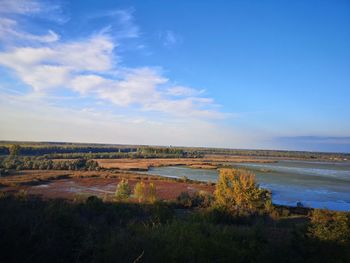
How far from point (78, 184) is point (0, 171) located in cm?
1968

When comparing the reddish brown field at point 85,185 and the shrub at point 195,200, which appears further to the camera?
the reddish brown field at point 85,185

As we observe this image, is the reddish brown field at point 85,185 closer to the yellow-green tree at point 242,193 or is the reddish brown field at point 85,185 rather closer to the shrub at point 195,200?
the shrub at point 195,200

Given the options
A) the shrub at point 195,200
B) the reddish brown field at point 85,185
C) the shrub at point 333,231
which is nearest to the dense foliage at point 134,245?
the shrub at point 333,231

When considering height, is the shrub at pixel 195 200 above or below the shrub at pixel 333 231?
below

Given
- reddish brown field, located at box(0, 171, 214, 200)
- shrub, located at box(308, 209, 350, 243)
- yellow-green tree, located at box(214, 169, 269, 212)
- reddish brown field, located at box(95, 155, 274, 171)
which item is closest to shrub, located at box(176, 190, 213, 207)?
yellow-green tree, located at box(214, 169, 269, 212)

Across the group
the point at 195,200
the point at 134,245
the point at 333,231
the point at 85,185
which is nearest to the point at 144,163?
the point at 85,185

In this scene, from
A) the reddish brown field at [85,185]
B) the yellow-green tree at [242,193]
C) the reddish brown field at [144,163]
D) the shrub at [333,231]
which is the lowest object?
the reddish brown field at [85,185]

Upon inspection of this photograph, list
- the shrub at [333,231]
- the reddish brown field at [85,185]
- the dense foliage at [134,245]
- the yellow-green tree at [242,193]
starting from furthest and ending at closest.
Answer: the reddish brown field at [85,185] → the yellow-green tree at [242,193] → the shrub at [333,231] → the dense foliage at [134,245]

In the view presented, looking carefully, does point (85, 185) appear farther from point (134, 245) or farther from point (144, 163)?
point (144, 163)

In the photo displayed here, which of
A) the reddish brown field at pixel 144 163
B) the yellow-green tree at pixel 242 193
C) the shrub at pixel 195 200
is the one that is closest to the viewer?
the yellow-green tree at pixel 242 193

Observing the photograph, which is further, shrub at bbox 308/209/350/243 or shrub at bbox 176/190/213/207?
shrub at bbox 176/190/213/207

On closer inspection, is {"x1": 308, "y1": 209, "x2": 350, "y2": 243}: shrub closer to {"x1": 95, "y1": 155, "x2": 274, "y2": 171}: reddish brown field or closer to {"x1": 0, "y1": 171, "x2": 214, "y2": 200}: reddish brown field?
{"x1": 0, "y1": 171, "x2": 214, "y2": 200}: reddish brown field

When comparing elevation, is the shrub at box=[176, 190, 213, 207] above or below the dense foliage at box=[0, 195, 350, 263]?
below

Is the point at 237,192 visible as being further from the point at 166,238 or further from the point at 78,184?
the point at 78,184
